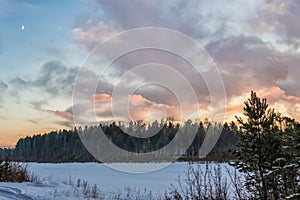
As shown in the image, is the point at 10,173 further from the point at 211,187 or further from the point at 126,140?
the point at 126,140

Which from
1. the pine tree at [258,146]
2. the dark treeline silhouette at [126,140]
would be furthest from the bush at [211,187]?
the dark treeline silhouette at [126,140]

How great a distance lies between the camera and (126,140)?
3022 inches

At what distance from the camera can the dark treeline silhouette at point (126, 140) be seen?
7293cm

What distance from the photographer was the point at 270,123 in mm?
6617

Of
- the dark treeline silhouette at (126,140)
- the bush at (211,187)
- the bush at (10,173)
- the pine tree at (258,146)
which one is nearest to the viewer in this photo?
the pine tree at (258,146)

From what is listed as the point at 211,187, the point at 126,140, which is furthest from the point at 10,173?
the point at 126,140

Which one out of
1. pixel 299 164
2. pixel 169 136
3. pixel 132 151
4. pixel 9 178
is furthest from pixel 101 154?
pixel 299 164

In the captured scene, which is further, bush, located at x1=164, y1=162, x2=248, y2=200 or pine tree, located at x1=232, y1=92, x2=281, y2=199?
bush, located at x1=164, y1=162, x2=248, y2=200

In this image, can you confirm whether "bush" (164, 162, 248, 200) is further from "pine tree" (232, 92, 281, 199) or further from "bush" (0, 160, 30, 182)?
"bush" (0, 160, 30, 182)

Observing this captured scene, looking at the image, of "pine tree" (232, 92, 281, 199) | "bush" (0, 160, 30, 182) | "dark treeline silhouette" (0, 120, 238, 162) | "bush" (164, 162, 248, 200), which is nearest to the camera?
"pine tree" (232, 92, 281, 199)

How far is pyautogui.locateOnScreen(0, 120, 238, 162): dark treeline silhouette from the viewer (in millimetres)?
72925

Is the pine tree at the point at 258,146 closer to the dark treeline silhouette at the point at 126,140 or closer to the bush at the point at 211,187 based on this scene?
the bush at the point at 211,187

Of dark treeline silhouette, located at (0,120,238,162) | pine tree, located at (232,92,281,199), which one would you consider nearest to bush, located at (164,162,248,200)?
pine tree, located at (232,92,281,199)

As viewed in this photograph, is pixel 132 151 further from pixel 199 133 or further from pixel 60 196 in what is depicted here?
pixel 60 196
